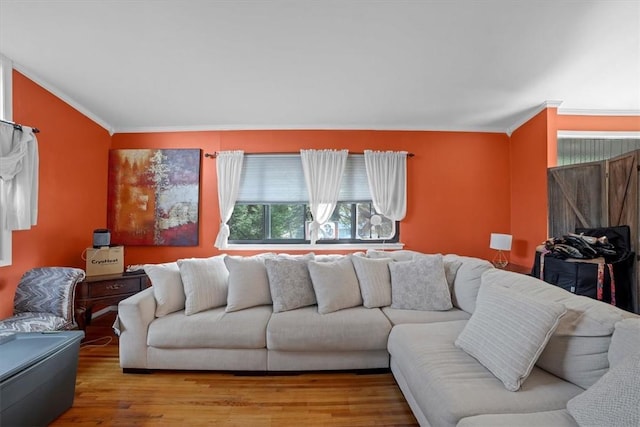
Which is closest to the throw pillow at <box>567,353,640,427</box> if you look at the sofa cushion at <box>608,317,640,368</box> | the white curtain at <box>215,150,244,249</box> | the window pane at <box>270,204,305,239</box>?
the sofa cushion at <box>608,317,640,368</box>

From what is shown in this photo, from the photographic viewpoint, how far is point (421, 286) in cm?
238

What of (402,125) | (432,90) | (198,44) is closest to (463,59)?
(432,90)

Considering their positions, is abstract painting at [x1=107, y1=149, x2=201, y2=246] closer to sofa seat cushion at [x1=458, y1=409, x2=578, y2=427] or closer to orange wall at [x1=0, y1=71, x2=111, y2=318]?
orange wall at [x1=0, y1=71, x2=111, y2=318]

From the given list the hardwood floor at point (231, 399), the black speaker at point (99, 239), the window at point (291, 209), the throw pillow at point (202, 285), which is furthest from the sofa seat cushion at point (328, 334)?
the black speaker at point (99, 239)

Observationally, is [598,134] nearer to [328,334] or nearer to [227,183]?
[328,334]

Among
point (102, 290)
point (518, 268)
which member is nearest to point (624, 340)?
point (518, 268)

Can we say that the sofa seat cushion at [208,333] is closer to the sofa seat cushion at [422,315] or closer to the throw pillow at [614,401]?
the sofa seat cushion at [422,315]

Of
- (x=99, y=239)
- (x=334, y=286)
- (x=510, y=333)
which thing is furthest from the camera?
(x=99, y=239)

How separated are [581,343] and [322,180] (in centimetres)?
291

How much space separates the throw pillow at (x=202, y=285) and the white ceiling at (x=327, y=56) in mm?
1815

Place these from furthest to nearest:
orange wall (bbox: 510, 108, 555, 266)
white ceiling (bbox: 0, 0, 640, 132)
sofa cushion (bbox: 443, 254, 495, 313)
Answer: orange wall (bbox: 510, 108, 555, 266)
sofa cushion (bbox: 443, 254, 495, 313)
white ceiling (bbox: 0, 0, 640, 132)

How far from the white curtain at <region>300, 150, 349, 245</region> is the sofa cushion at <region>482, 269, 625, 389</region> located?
8.51 ft

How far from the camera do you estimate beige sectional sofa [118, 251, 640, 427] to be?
1218 millimetres

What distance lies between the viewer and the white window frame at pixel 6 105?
93.5 inches
